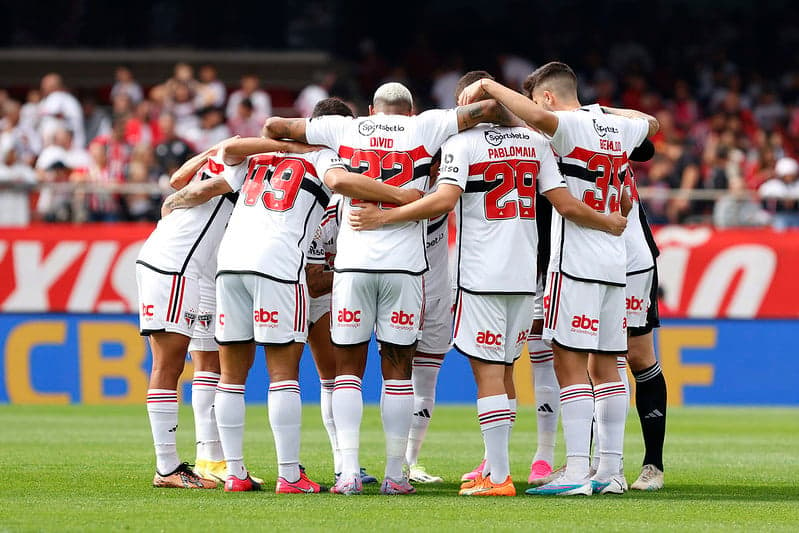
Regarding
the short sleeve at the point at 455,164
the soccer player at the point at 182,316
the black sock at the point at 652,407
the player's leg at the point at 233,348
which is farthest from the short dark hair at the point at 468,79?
the black sock at the point at 652,407

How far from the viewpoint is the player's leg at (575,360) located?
27.2 ft

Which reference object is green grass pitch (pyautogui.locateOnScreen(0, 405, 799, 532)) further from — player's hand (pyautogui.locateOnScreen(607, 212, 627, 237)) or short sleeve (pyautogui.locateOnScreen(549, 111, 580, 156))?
short sleeve (pyautogui.locateOnScreen(549, 111, 580, 156))

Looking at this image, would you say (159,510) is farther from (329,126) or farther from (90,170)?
(90,170)

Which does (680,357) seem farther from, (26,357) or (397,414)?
(397,414)

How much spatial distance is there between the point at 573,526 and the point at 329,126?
297cm

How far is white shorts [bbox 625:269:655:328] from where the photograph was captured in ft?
29.5

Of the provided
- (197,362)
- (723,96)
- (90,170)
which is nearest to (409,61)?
(723,96)

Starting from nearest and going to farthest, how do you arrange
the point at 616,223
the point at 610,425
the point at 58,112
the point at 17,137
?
the point at 616,223 → the point at 610,425 → the point at 17,137 → the point at 58,112

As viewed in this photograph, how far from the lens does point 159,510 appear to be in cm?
739

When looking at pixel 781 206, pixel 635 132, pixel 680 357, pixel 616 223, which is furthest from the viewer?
pixel 781 206

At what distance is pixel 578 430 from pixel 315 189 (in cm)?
226

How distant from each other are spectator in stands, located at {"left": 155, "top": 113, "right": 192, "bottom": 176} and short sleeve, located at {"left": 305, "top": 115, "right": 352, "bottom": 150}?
9.73 m

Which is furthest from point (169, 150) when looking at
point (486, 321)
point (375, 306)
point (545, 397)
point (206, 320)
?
point (486, 321)

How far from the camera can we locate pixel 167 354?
8781 millimetres
